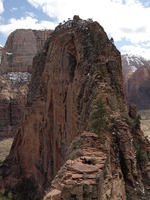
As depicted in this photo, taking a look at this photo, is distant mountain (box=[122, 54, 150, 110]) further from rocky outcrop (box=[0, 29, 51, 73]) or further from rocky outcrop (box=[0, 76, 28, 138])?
rocky outcrop (box=[0, 76, 28, 138])

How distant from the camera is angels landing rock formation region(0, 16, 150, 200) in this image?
17.0 meters

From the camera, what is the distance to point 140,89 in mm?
175000

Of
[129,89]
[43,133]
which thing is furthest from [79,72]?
[129,89]

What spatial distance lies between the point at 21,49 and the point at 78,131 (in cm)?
13572

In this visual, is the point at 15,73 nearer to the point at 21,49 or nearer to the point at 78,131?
the point at 21,49

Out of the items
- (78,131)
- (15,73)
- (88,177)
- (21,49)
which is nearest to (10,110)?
(15,73)

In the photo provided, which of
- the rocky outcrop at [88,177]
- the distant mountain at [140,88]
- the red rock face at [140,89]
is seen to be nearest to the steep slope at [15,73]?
the distant mountain at [140,88]

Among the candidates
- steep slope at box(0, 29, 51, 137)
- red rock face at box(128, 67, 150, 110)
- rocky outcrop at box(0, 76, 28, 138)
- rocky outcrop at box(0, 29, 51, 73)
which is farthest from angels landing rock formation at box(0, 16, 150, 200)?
red rock face at box(128, 67, 150, 110)

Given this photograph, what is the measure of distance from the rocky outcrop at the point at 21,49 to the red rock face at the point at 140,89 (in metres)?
46.2

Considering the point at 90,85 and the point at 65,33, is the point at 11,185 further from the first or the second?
the point at 90,85

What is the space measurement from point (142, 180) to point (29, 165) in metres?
25.8

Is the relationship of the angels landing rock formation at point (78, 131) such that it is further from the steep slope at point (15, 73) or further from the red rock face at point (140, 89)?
the red rock face at point (140, 89)

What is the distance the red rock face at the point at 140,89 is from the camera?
171 metres

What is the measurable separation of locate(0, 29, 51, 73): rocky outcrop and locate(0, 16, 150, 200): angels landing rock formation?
103m
